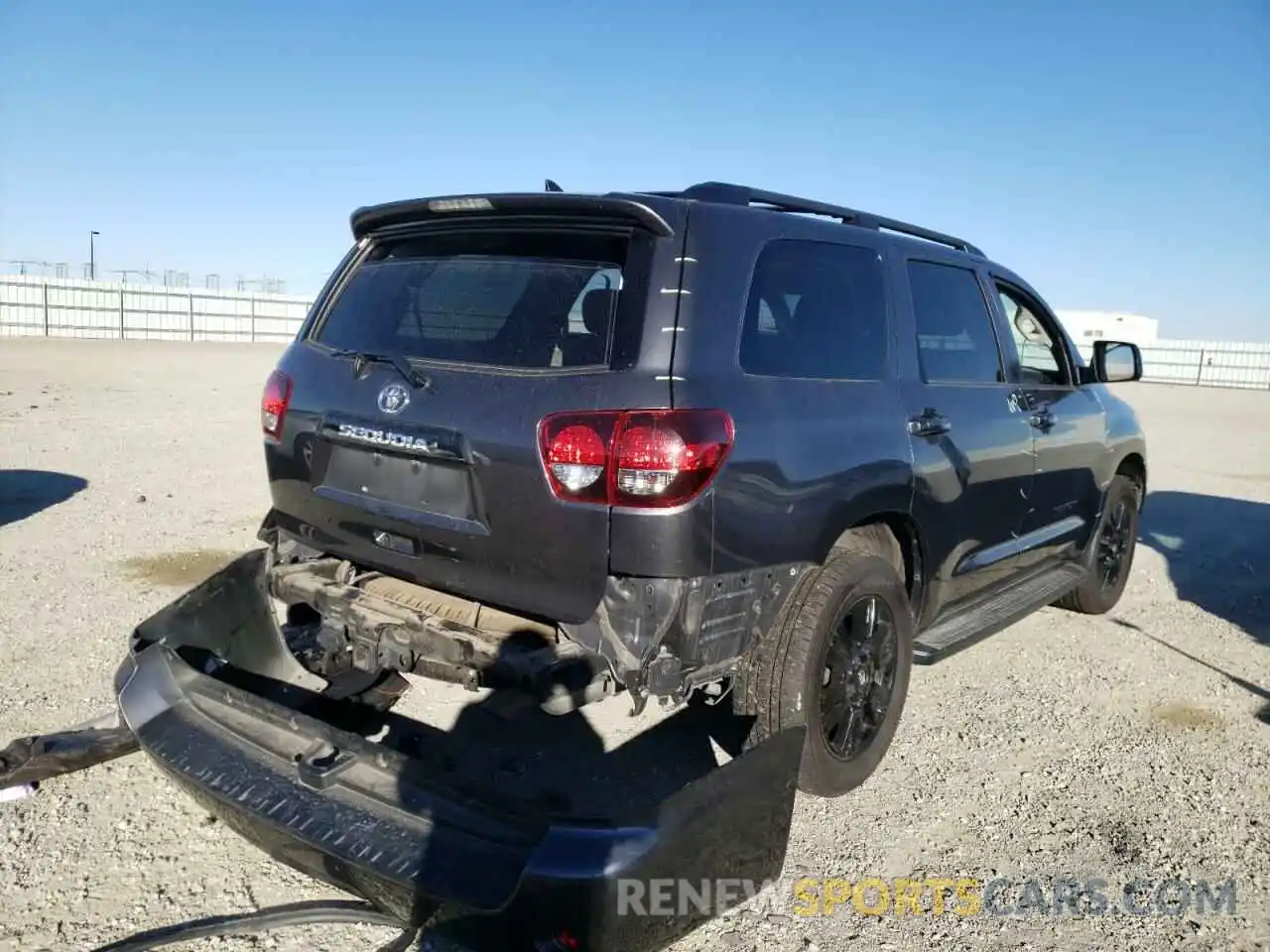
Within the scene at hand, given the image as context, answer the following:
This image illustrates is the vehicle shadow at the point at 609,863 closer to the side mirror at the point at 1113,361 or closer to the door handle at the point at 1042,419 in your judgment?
the door handle at the point at 1042,419

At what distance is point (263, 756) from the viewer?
8.39 ft

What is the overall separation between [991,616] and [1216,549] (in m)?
4.46

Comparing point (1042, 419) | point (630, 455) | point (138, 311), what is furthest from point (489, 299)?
point (138, 311)

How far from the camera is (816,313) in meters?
3.25

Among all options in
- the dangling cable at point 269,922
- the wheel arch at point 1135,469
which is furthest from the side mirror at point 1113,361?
the dangling cable at point 269,922

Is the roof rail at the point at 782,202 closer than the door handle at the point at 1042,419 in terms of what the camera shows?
Yes

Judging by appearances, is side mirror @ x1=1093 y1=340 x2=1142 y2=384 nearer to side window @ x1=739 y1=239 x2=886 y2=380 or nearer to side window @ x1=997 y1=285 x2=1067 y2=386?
side window @ x1=997 y1=285 x2=1067 y2=386

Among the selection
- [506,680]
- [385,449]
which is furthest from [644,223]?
[506,680]

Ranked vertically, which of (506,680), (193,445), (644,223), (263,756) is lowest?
(193,445)

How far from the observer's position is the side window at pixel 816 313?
2955mm

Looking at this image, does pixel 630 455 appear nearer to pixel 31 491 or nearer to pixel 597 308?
pixel 597 308

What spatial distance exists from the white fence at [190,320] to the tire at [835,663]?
1285 inches

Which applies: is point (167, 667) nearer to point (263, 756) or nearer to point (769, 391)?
point (263, 756)

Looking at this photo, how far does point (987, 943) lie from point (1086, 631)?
323 cm
